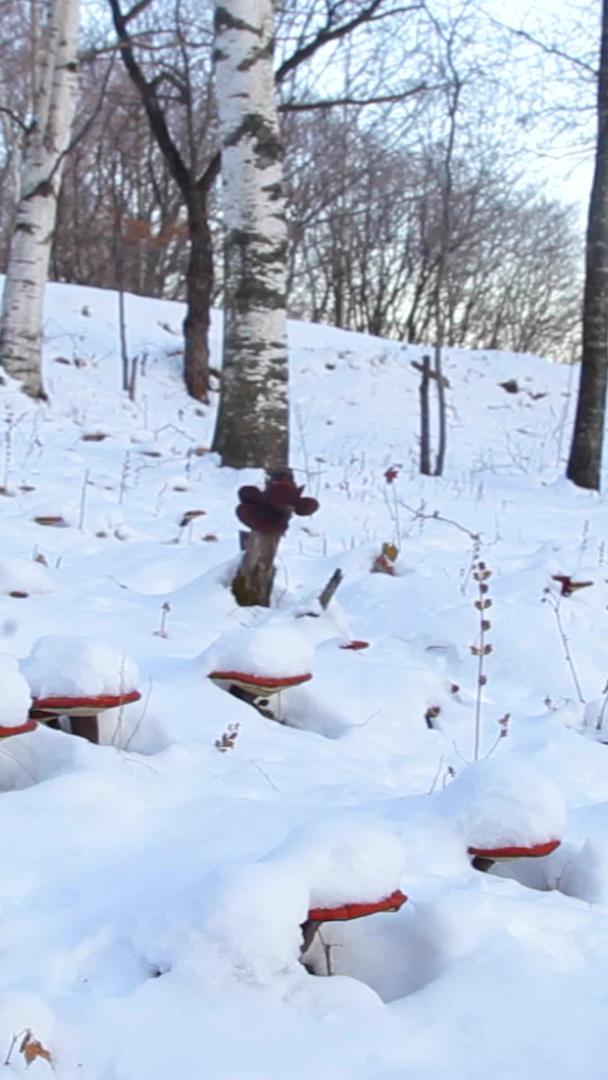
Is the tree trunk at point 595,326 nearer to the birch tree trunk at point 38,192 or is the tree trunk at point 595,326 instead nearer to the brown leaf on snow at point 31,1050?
the birch tree trunk at point 38,192

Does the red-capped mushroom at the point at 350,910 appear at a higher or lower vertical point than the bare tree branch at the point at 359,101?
lower

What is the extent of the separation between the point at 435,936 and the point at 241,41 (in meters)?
6.91

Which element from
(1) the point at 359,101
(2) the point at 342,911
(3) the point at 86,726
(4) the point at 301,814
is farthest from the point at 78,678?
(1) the point at 359,101

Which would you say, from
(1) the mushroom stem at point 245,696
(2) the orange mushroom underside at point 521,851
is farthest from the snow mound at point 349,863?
(1) the mushroom stem at point 245,696

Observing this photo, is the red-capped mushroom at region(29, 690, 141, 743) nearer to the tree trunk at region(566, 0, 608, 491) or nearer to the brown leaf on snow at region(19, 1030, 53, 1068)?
the brown leaf on snow at region(19, 1030, 53, 1068)

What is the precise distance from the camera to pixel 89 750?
2070 mm

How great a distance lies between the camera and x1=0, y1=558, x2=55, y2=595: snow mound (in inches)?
142

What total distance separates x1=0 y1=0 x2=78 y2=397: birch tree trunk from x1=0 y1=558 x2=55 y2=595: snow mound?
264 inches

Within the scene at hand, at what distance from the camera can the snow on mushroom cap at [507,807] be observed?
67.6 inches

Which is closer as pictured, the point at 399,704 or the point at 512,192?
the point at 399,704

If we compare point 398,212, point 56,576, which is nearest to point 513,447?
point 56,576

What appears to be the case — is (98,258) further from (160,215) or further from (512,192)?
(512,192)

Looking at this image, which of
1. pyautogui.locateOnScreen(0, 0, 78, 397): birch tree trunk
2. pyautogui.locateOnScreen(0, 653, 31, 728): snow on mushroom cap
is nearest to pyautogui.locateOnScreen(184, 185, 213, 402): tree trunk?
pyautogui.locateOnScreen(0, 0, 78, 397): birch tree trunk

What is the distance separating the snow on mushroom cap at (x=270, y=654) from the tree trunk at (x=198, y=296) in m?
11.8
